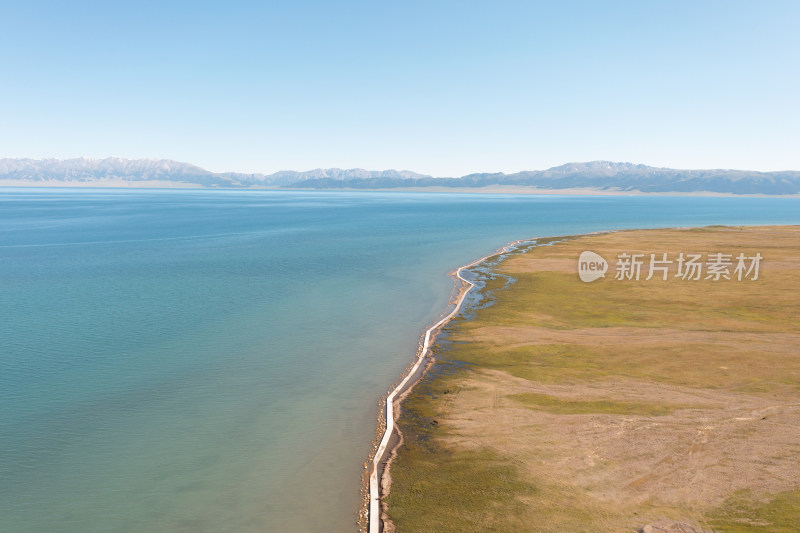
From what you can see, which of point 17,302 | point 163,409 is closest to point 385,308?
point 163,409

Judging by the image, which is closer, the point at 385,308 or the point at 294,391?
the point at 294,391

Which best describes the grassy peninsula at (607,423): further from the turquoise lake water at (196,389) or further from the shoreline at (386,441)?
the turquoise lake water at (196,389)

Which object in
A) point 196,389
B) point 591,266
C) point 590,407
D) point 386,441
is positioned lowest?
point 196,389

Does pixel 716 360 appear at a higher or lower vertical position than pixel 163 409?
higher

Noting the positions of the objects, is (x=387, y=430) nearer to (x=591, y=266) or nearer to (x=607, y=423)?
(x=607, y=423)

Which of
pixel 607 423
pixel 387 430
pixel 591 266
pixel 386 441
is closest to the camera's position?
pixel 386 441

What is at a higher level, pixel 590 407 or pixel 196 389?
pixel 590 407

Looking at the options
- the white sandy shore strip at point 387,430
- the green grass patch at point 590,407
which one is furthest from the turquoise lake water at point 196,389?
the green grass patch at point 590,407

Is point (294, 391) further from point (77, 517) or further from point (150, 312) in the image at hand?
point (150, 312)

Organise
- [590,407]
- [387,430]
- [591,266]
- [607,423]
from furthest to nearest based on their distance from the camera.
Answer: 1. [591,266]
2. [590,407]
3. [387,430]
4. [607,423]

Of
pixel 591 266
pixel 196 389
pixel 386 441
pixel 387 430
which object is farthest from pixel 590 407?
pixel 591 266
